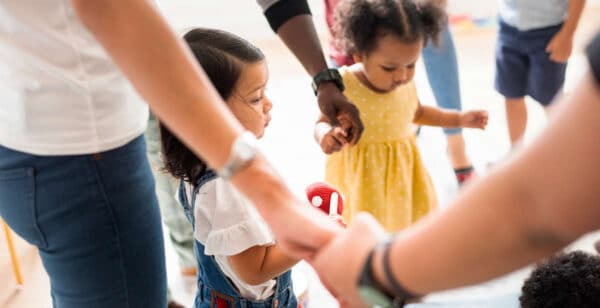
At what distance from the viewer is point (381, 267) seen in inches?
22.7

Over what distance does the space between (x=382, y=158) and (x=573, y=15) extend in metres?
0.85

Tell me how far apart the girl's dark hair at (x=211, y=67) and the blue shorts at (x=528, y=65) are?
134 centimetres

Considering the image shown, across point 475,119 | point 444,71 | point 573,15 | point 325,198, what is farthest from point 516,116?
point 325,198

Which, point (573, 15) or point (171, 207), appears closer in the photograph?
point (171, 207)

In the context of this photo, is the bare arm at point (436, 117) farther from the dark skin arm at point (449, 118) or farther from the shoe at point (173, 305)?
the shoe at point (173, 305)

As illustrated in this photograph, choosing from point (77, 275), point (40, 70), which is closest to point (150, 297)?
point (77, 275)

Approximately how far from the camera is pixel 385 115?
158cm

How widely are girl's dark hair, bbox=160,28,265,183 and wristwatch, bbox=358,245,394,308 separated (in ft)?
1.47

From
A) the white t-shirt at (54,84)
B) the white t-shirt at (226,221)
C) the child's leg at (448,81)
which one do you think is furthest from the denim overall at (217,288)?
the child's leg at (448,81)

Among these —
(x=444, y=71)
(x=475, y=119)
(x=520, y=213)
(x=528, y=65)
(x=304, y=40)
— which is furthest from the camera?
(x=444, y=71)

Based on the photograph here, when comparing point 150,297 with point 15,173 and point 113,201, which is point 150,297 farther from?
point 15,173

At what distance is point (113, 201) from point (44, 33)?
257 millimetres

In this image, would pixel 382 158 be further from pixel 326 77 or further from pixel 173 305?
pixel 173 305

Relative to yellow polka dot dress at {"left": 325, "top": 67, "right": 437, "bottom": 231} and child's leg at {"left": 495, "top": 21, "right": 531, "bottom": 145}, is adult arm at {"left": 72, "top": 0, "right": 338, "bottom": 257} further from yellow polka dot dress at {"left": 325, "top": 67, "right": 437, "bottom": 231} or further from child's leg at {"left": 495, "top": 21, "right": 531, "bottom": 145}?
child's leg at {"left": 495, "top": 21, "right": 531, "bottom": 145}
